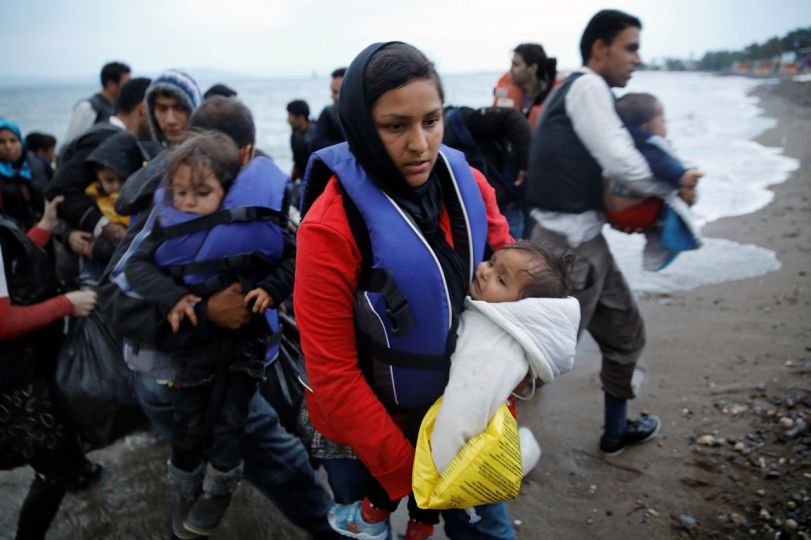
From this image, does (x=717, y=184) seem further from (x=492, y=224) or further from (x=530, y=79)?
(x=492, y=224)

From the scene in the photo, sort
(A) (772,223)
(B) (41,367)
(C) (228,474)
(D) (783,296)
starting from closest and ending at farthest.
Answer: (C) (228,474) → (B) (41,367) → (D) (783,296) → (A) (772,223)

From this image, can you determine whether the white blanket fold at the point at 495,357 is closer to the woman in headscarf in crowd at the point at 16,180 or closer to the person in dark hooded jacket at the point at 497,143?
the person in dark hooded jacket at the point at 497,143

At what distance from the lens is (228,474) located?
2176 mm

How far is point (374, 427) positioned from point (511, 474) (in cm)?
43

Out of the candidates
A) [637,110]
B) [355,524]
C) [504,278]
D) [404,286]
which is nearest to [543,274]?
[504,278]

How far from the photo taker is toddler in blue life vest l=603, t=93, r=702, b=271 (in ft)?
8.57

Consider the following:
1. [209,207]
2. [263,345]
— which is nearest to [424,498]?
[263,345]

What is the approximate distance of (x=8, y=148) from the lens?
12.5 ft

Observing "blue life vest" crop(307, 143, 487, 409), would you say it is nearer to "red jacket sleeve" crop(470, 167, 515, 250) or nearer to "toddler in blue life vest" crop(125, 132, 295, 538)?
"red jacket sleeve" crop(470, 167, 515, 250)

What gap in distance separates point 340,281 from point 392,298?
0.16 m

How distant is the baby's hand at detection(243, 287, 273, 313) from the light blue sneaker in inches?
32.2

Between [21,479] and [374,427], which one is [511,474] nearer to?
[374,427]

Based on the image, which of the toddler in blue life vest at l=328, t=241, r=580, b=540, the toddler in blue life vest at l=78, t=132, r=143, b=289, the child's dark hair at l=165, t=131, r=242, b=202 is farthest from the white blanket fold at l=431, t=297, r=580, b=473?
the toddler in blue life vest at l=78, t=132, r=143, b=289

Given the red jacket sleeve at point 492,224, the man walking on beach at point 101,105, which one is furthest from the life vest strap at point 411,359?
the man walking on beach at point 101,105
